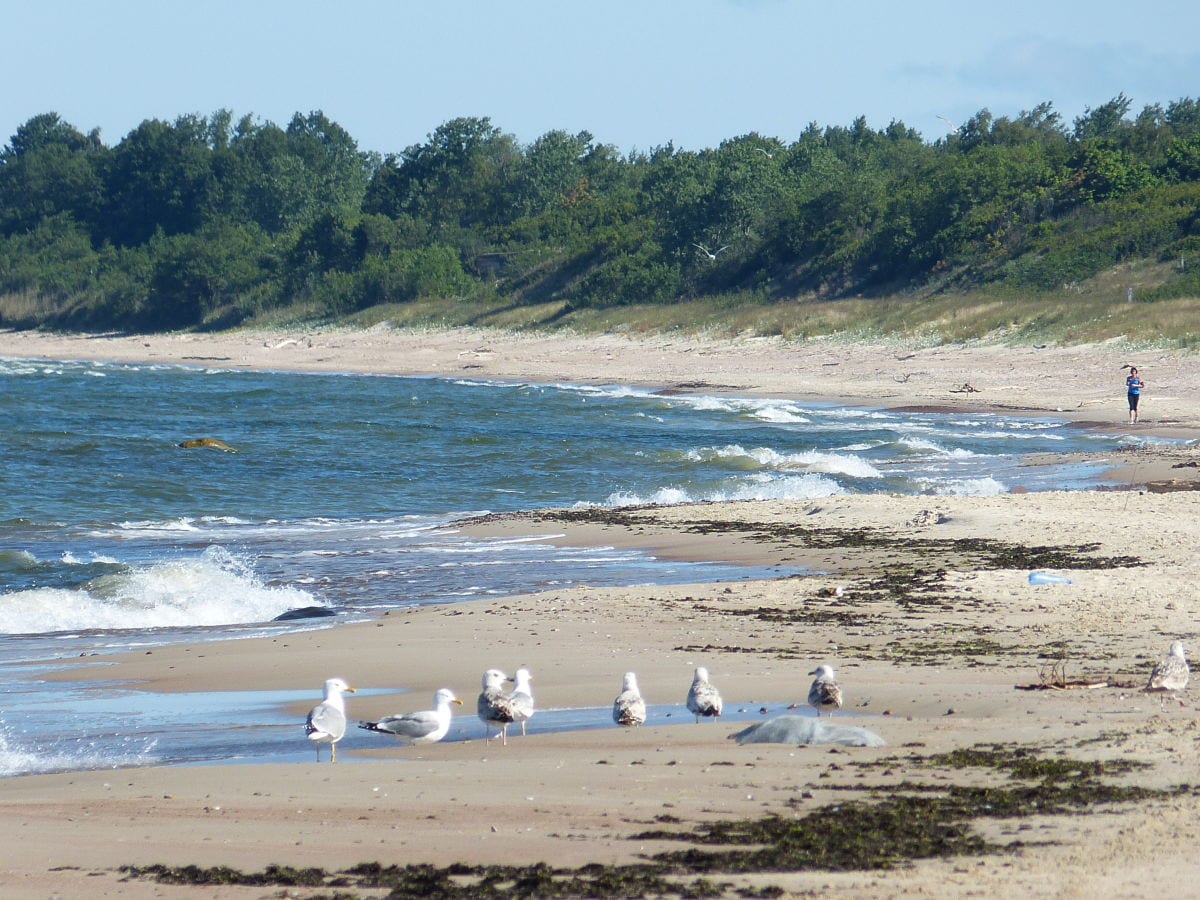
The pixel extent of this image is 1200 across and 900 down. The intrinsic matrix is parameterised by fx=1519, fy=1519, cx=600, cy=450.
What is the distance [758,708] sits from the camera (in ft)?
27.3

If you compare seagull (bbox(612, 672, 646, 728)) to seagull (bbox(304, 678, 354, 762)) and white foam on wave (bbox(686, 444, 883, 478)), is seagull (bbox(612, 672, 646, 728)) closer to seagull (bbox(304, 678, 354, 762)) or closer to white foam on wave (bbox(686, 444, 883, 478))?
seagull (bbox(304, 678, 354, 762))

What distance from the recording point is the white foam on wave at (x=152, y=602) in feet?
43.0

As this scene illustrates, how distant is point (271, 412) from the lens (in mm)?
38562

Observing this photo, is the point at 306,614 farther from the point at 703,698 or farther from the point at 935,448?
the point at 935,448

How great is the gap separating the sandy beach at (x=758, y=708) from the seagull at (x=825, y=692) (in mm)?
142

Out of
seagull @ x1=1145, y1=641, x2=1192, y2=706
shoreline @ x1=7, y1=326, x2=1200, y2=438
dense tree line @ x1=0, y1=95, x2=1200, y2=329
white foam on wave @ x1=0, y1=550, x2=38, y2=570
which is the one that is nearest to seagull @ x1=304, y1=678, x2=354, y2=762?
seagull @ x1=1145, y1=641, x2=1192, y2=706

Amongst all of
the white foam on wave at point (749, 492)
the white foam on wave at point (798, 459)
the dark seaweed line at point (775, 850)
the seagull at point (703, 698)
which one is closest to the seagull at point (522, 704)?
the seagull at point (703, 698)

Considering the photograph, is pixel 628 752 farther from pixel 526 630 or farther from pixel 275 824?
pixel 526 630

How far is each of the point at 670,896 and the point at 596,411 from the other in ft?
99.6

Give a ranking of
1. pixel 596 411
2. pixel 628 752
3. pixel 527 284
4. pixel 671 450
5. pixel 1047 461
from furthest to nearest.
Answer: pixel 527 284
pixel 596 411
pixel 671 450
pixel 1047 461
pixel 628 752

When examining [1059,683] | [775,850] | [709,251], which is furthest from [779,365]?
[775,850]

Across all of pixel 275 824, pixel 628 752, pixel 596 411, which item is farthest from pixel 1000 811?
pixel 596 411

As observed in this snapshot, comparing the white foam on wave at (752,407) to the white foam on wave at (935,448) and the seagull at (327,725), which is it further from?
the seagull at (327,725)

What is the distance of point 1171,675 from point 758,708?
214 cm
